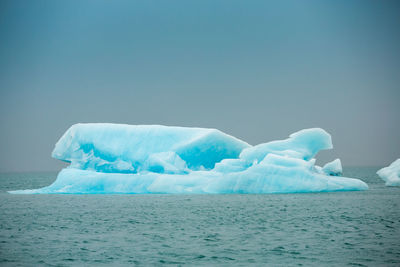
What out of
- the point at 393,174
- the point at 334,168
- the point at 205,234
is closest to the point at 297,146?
the point at 334,168

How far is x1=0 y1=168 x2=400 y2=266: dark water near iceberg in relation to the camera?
10523 millimetres

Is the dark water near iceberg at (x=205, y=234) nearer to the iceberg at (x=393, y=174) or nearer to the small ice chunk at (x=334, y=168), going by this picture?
the small ice chunk at (x=334, y=168)

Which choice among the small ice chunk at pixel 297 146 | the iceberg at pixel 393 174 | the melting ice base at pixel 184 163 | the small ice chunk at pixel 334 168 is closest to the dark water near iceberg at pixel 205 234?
the melting ice base at pixel 184 163

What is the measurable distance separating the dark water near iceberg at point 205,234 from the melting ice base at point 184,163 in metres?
2.30

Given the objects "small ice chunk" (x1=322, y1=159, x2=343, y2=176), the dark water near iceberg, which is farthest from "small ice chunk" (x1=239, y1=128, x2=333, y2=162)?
the dark water near iceberg

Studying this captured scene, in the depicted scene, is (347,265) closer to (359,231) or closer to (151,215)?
(359,231)

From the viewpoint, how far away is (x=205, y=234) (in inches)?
554

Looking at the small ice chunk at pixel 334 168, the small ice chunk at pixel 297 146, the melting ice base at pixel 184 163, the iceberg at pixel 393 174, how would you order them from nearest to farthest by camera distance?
the melting ice base at pixel 184 163 < the small ice chunk at pixel 297 146 < the small ice chunk at pixel 334 168 < the iceberg at pixel 393 174

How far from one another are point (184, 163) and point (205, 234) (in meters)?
16.0

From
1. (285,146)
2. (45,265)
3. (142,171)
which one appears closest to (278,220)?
(45,265)

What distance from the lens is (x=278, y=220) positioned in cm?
1678

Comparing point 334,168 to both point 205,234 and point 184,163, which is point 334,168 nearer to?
point 184,163

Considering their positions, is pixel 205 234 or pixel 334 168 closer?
pixel 205 234

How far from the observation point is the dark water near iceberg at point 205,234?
10523 mm
